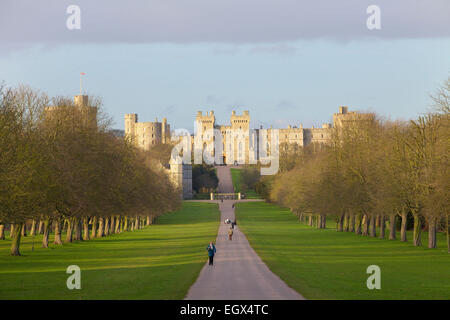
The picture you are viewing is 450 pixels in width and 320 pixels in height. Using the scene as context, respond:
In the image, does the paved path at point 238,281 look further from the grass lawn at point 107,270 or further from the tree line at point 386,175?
the tree line at point 386,175

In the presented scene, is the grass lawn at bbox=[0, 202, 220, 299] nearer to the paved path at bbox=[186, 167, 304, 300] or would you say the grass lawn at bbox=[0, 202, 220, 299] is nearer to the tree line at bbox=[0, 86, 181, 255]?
the paved path at bbox=[186, 167, 304, 300]

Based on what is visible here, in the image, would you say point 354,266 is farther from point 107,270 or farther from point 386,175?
point 386,175

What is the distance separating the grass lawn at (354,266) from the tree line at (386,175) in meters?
3.03

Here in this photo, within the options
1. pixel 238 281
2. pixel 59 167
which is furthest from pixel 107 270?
pixel 59 167

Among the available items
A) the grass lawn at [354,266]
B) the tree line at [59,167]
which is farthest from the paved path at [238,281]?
the tree line at [59,167]

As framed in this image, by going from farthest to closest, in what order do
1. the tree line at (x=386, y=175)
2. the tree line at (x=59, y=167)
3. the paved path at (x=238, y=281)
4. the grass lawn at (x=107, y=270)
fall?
the tree line at (x=386, y=175) → the tree line at (x=59, y=167) → the grass lawn at (x=107, y=270) → the paved path at (x=238, y=281)

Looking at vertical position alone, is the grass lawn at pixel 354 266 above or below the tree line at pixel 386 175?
below

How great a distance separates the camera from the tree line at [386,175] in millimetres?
48156

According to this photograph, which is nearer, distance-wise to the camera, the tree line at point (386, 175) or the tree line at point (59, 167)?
the tree line at point (59, 167)

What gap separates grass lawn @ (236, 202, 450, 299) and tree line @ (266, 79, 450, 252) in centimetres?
303

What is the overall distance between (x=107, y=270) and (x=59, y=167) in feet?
52.2
